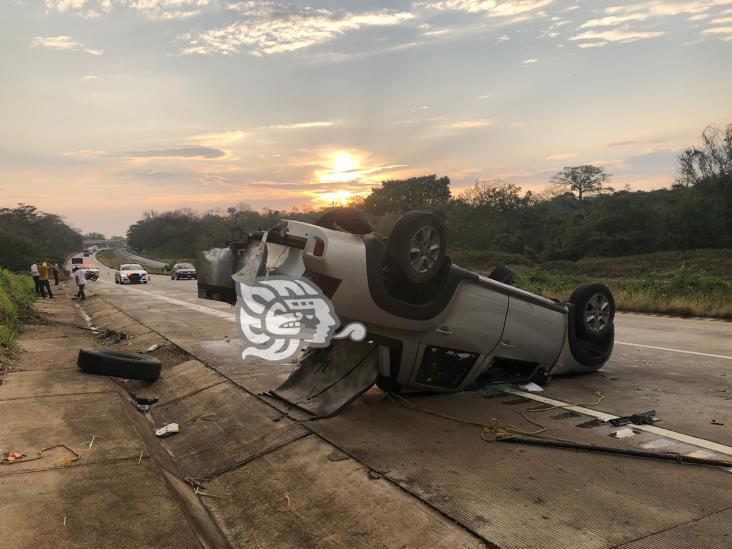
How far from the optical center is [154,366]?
8.21m

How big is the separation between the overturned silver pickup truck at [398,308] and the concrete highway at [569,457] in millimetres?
373

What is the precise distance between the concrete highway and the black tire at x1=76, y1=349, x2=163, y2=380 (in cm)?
108

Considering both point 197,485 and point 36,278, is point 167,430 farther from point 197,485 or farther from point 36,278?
point 36,278

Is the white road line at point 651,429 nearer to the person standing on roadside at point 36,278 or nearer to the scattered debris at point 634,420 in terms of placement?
the scattered debris at point 634,420

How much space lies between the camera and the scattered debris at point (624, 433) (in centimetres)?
488

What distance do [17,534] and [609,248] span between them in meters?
54.8

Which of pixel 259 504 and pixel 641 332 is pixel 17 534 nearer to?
pixel 259 504

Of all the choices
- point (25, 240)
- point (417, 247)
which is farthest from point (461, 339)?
point (25, 240)

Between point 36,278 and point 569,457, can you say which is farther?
point 36,278

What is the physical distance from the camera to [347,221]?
533 cm

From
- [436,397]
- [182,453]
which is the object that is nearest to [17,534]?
[182,453]

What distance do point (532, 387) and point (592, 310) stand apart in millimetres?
1294

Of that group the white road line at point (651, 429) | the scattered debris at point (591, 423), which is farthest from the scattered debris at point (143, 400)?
the scattered debris at point (591, 423)

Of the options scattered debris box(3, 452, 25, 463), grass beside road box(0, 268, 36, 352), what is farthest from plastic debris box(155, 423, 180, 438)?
grass beside road box(0, 268, 36, 352)
